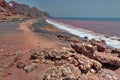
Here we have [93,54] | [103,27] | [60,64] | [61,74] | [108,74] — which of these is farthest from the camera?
[103,27]

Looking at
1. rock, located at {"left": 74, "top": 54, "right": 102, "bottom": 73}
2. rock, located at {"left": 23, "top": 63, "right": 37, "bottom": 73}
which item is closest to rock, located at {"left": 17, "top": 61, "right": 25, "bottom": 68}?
rock, located at {"left": 23, "top": 63, "right": 37, "bottom": 73}

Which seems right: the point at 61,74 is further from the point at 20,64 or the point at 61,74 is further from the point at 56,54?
the point at 20,64

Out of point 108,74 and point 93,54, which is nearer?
point 108,74

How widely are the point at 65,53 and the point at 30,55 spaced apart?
2.51 meters

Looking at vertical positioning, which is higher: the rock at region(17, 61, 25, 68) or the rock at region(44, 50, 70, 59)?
the rock at region(44, 50, 70, 59)

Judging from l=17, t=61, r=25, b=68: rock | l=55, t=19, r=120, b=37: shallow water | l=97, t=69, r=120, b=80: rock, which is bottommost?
l=55, t=19, r=120, b=37: shallow water

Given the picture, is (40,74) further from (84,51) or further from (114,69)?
(114,69)

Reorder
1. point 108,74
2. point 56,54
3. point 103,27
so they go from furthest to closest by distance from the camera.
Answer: point 103,27, point 56,54, point 108,74

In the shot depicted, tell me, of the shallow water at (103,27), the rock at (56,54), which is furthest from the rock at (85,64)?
the shallow water at (103,27)

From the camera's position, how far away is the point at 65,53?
1502cm

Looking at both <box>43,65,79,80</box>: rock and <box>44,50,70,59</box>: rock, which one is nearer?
<box>43,65,79,80</box>: rock

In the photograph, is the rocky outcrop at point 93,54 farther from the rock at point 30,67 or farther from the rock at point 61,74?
the rock at point 61,74

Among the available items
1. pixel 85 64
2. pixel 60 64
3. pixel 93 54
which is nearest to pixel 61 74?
pixel 60 64

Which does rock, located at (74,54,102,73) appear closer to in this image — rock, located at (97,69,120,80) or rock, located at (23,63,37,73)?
rock, located at (97,69,120,80)
